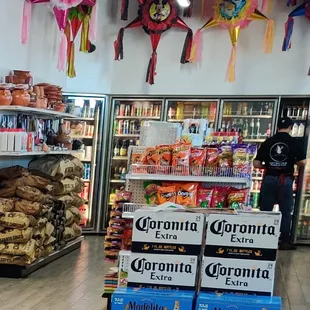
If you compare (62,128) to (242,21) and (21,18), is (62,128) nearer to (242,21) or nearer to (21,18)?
(21,18)

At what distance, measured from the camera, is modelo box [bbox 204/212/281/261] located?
2723 millimetres


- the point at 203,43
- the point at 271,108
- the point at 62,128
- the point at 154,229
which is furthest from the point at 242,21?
the point at 154,229

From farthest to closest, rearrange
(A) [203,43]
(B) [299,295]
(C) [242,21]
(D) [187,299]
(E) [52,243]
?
(A) [203,43] → (C) [242,21] → (E) [52,243] → (B) [299,295] → (D) [187,299]

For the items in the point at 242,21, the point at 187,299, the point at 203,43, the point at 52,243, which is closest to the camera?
the point at 187,299

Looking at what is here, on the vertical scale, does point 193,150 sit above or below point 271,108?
below

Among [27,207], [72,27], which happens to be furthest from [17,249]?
[72,27]

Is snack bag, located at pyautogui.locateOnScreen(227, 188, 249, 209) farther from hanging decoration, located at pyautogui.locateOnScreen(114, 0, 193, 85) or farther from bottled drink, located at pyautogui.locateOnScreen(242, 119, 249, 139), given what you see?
hanging decoration, located at pyautogui.locateOnScreen(114, 0, 193, 85)

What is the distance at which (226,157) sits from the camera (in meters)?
3.40

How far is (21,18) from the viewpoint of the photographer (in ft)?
16.6

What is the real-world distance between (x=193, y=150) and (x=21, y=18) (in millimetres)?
2954

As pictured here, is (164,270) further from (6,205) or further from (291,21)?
(291,21)

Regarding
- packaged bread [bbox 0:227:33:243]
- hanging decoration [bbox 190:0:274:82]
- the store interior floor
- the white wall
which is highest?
hanging decoration [bbox 190:0:274:82]

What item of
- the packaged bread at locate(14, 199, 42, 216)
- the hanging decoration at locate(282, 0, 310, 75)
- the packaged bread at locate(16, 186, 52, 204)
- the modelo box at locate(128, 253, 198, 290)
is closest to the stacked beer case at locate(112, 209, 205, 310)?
the modelo box at locate(128, 253, 198, 290)

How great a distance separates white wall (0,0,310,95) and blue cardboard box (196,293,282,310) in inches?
Answer: 157
